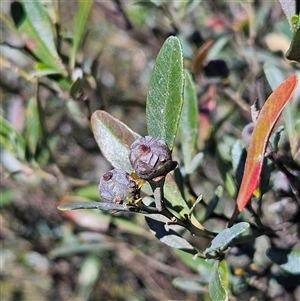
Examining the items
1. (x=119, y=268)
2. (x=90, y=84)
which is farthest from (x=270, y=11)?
(x=119, y=268)

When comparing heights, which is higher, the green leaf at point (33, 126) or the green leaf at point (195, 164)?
the green leaf at point (195, 164)

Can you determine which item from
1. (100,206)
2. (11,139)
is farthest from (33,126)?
(100,206)

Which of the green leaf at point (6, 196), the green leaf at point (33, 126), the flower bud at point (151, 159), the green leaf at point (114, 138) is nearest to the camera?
the flower bud at point (151, 159)

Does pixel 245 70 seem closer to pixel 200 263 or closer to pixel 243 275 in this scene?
pixel 200 263

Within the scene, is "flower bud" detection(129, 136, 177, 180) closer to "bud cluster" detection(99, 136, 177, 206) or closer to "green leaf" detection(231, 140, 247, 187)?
"bud cluster" detection(99, 136, 177, 206)

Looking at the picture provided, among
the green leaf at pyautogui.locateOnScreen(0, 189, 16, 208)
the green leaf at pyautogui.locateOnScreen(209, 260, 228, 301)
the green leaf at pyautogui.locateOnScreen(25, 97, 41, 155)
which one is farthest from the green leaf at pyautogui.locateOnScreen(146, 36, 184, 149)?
the green leaf at pyautogui.locateOnScreen(0, 189, 16, 208)

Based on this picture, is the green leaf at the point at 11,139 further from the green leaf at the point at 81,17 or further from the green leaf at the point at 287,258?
the green leaf at the point at 287,258

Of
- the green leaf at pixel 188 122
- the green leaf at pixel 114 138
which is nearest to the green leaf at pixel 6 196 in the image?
the green leaf at pixel 188 122
